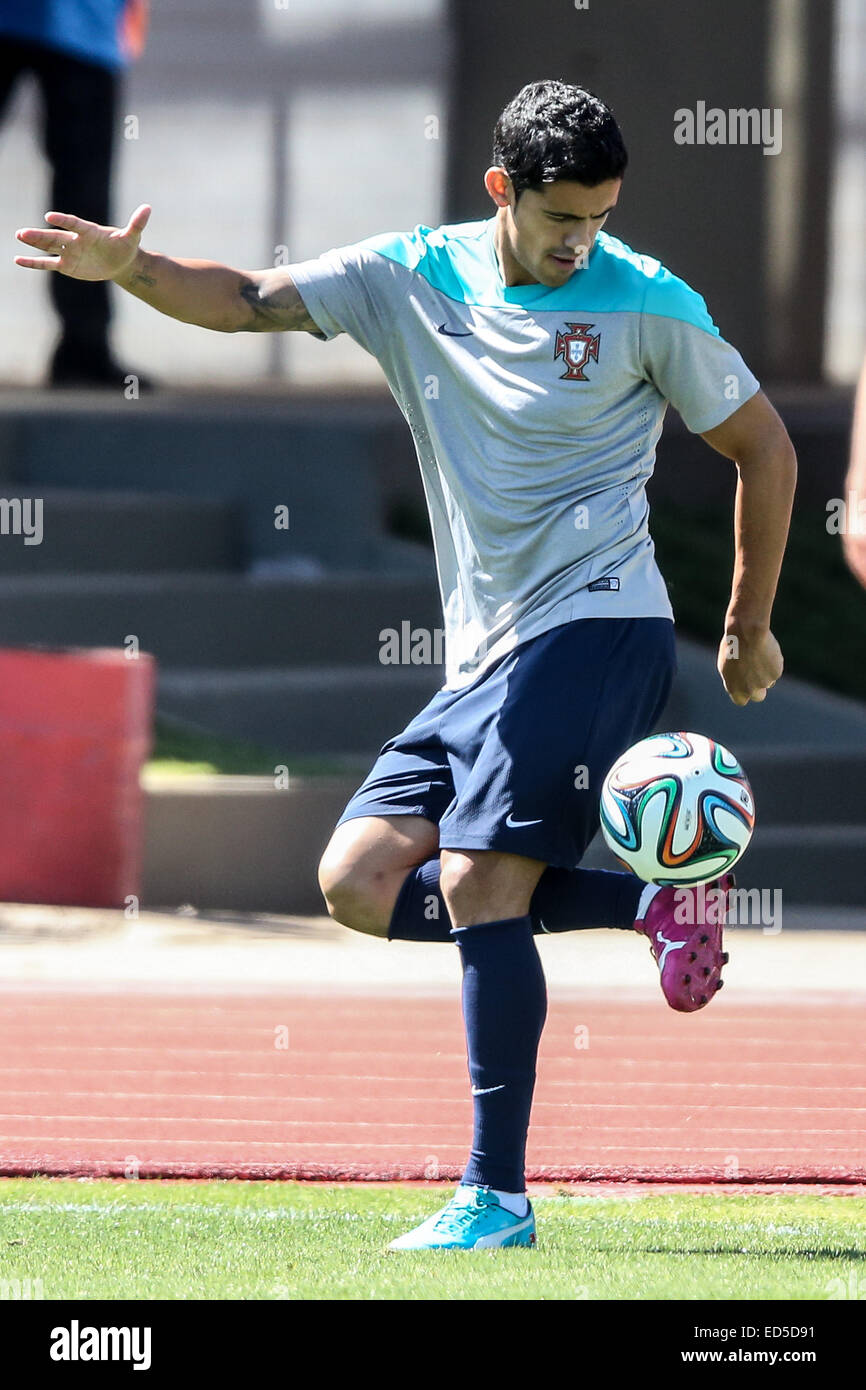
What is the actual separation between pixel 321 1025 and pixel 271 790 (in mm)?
2127

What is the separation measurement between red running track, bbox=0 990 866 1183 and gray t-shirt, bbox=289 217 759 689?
4.67 feet

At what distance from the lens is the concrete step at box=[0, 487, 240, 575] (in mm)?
11477

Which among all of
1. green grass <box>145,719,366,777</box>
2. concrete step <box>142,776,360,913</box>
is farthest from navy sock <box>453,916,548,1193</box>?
green grass <box>145,719,366,777</box>

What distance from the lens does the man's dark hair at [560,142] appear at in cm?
407

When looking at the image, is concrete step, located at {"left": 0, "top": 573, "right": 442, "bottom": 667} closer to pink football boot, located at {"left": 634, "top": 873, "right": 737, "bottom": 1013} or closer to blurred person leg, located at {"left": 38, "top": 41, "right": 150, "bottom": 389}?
blurred person leg, located at {"left": 38, "top": 41, "right": 150, "bottom": 389}

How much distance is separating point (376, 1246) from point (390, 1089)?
181 cm

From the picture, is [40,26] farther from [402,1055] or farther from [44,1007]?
[402,1055]

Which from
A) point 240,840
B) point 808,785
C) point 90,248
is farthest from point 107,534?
point 90,248

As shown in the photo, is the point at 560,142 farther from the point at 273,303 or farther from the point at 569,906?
the point at 569,906

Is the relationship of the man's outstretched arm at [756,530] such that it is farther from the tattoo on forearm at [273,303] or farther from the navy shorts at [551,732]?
the tattoo on forearm at [273,303]

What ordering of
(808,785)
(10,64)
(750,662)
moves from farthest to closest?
(10,64), (808,785), (750,662)

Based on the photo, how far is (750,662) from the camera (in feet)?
14.6

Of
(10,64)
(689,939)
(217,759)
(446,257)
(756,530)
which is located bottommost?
(217,759)
